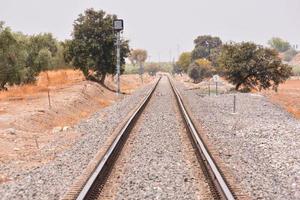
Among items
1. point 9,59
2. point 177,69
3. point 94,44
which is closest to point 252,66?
point 94,44

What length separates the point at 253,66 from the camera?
4438cm

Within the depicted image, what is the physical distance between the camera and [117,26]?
1608 inches

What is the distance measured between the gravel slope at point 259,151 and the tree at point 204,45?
425 ft

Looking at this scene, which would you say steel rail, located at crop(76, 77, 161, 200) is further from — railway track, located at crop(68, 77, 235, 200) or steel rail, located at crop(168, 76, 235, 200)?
steel rail, located at crop(168, 76, 235, 200)

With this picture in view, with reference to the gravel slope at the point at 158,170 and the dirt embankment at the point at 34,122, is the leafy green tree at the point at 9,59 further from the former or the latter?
the gravel slope at the point at 158,170

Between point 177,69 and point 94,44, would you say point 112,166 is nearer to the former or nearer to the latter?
point 94,44

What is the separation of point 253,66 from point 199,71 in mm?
56538

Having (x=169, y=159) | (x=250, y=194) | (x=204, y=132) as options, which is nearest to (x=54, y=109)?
(x=204, y=132)

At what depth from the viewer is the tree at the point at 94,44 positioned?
4606 centimetres

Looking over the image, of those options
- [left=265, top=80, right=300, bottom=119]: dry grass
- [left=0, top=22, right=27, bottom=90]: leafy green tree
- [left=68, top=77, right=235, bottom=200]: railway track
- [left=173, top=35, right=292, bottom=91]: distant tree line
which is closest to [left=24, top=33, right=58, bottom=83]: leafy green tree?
[left=0, top=22, right=27, bottom=90]: leafy green tree

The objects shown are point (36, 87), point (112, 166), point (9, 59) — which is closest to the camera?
point (112, 166)

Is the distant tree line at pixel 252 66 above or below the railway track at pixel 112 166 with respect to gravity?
above

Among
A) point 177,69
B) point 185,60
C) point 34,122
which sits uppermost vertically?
point 185,60

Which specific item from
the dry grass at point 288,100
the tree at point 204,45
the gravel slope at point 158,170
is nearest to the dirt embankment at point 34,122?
the gravel slope at point 158,170
